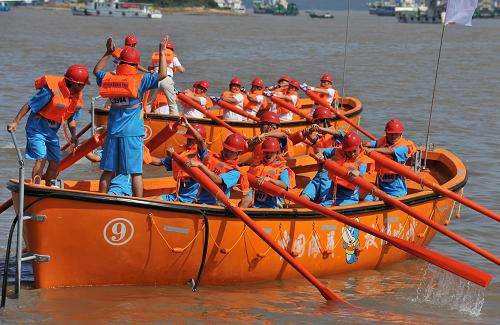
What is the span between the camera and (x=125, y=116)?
36.9 feet

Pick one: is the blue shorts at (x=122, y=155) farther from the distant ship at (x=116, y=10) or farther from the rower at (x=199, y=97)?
the distant ship at (x=116, y=10)

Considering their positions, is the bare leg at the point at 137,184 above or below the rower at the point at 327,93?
above

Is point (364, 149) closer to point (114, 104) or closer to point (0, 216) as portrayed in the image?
point (114, 104)

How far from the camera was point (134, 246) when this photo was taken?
10867 millimetres

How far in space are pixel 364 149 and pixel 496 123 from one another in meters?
16.0

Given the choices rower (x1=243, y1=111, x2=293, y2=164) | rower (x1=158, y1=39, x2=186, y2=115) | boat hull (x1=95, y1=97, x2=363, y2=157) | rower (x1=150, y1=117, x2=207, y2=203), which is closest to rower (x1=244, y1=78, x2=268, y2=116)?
boat hull (x1=95, y1=97, x2=363, y2=157)

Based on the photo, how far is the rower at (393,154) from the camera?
13.4 m

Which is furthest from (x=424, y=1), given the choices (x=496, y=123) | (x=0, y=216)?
(x=0, y=216)

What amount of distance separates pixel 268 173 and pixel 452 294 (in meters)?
2.57

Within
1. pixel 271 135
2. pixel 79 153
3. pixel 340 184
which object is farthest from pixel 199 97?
pixel 340 184

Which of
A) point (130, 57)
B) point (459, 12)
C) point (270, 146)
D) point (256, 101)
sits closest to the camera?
point (130, 57)

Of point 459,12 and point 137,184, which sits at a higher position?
point 459,12

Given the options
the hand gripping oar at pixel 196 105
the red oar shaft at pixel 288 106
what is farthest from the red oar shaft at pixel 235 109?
the red oar shaft at pixel 288 106

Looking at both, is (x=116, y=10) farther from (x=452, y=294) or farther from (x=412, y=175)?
(x=452, y=294)
